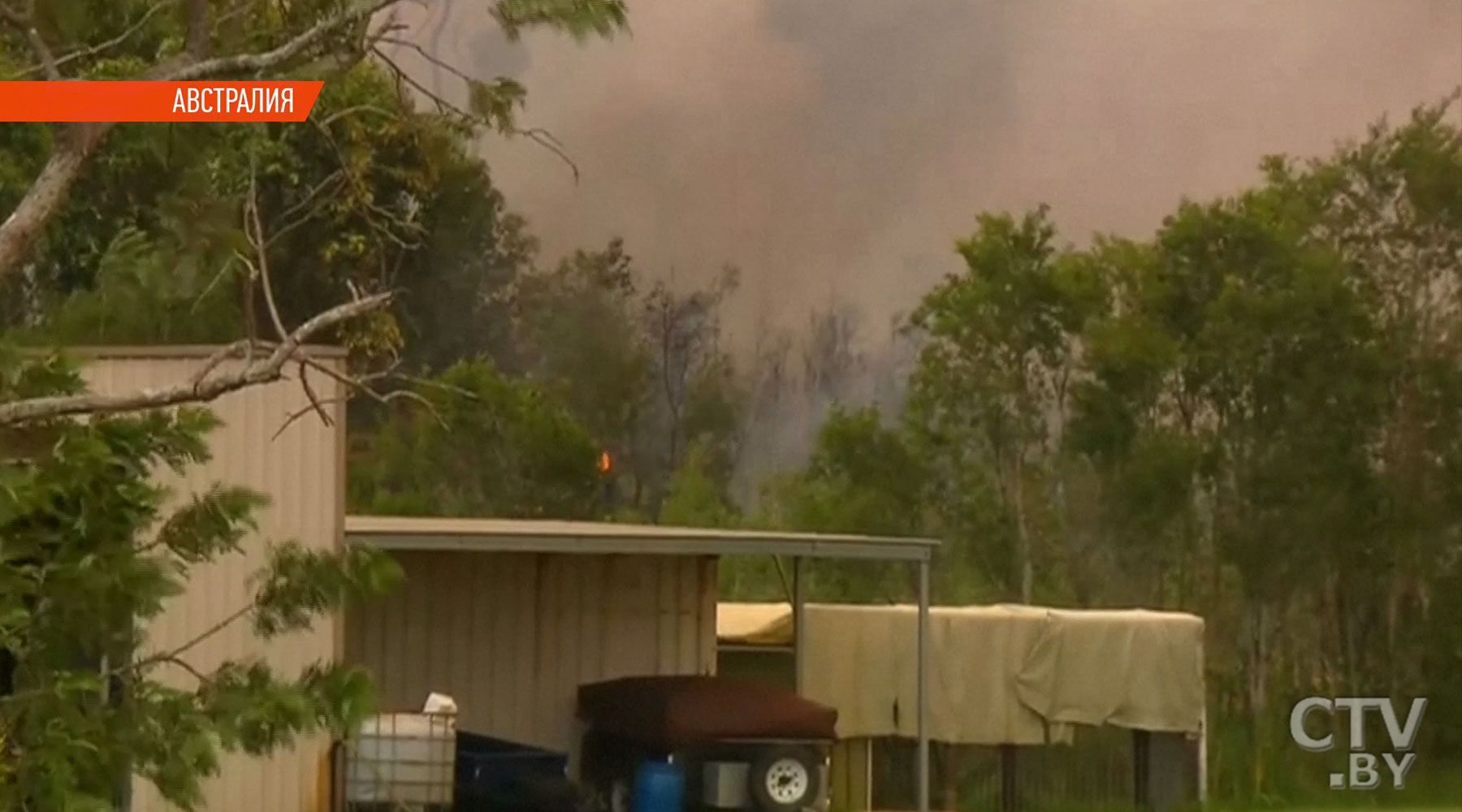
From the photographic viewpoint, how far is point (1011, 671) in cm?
1777

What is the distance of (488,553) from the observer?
49.6ft

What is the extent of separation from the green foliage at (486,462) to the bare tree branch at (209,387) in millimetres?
16688

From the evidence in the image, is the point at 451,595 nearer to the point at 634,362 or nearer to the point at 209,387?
the point at 209,387

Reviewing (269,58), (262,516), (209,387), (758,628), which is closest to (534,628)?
(758,628)

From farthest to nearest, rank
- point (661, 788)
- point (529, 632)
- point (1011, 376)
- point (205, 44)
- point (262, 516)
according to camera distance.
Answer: point (1011, 376) → point (529, 632) → point (661, 788) → point (262, 516) → point (205, 44)

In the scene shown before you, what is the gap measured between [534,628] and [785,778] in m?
2.54

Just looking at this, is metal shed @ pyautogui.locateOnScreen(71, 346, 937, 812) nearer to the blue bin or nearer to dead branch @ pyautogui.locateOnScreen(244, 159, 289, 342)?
the blue bin

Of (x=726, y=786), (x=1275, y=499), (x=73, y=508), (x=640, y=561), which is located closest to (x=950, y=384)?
(x=1275, y=499)

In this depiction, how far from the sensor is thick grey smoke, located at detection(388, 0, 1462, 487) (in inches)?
1094

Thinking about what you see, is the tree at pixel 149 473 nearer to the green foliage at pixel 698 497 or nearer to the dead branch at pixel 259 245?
the dead branch at pixel 259 245

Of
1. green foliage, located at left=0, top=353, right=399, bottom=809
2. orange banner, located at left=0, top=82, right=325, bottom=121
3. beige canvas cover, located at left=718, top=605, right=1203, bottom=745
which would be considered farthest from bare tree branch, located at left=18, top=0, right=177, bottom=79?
beige canvas cover, located at left=718, top=605, right=1203, bottom=745

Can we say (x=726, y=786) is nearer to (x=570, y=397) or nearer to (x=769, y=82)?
(x=570, y=397)

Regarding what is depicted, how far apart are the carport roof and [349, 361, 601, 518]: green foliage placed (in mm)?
9908

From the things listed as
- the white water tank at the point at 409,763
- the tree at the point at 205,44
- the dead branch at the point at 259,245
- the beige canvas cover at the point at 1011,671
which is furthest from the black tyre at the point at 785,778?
the dead branch at the point at 259,245
